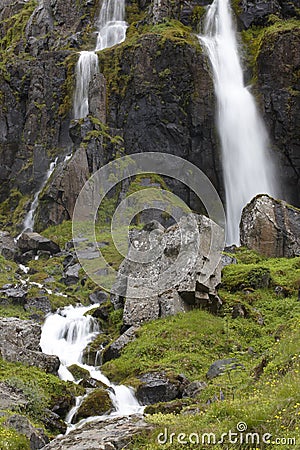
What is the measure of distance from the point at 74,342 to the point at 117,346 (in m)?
2.46

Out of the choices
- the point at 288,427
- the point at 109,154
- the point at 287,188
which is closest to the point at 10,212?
the point at 109,154

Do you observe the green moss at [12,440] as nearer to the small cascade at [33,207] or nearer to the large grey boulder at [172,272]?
the large grey boulder at [172,272]

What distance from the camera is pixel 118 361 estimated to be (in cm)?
1566

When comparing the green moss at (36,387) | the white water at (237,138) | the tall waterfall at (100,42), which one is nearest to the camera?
the green moss at (36,387)

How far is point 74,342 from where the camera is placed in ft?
59.7

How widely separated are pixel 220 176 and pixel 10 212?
16.3m

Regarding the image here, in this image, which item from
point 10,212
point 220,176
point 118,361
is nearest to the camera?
point 118,361

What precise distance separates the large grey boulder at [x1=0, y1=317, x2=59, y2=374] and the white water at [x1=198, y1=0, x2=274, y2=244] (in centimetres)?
1950

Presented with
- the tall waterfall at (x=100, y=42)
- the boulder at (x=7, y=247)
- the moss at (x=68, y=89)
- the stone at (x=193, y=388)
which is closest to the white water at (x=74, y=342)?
the stone at (x=193, y=388)

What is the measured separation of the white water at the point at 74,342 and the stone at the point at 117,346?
0.56 m

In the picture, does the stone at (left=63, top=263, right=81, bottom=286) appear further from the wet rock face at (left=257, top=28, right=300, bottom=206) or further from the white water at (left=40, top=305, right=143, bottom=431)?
the wet rock face at (left=257, top=28, right=300, bottom=206)

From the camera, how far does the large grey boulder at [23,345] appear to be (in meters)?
13.6

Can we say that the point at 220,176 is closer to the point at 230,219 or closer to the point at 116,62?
the point at 230,219

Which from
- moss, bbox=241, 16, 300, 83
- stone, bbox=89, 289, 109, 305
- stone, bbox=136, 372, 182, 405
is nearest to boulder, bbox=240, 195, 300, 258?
stone, bbox=89, 289, 109, 305
